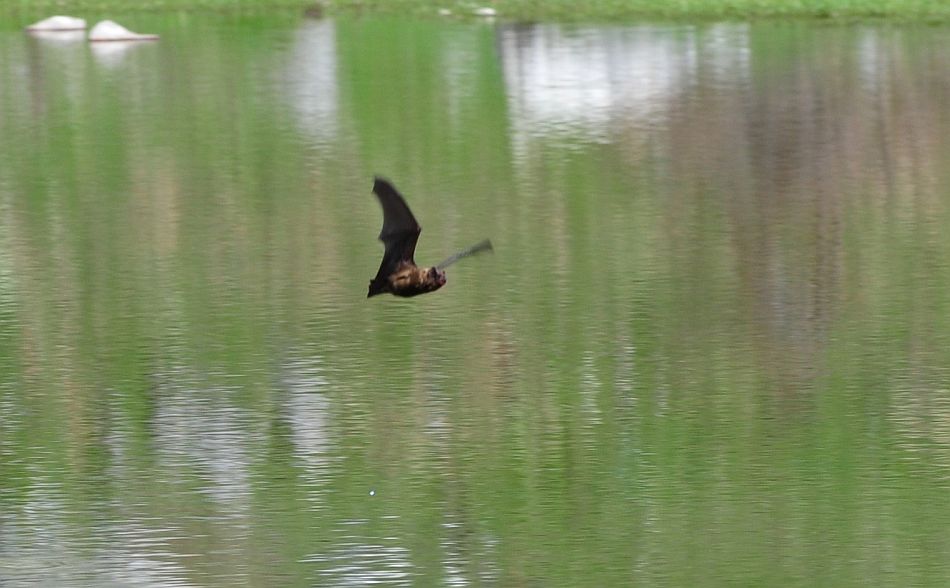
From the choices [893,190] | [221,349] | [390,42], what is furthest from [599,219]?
[390,42]

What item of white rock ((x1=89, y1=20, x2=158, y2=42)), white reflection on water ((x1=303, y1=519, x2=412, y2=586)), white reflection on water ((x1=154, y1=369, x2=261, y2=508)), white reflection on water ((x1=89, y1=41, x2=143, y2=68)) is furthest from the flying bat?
white rock ((x1=89, y1=20, x2=158, y2=42))

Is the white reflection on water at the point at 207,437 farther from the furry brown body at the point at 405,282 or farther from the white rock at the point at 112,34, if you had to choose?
the white rock at the point at 112,34

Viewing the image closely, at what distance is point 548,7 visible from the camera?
3403 cm

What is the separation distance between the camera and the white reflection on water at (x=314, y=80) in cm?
2233

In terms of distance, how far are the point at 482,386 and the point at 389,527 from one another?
8.11 ft

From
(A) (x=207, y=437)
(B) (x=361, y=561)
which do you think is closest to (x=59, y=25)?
(A) (x=207, y=437)

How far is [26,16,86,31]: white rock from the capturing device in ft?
102

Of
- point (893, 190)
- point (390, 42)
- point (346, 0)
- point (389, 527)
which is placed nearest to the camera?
point (389, 527)

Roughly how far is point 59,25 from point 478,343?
20396mm

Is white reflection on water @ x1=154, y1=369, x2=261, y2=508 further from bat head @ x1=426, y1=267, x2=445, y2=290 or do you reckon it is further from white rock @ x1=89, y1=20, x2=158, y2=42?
white rock @ x1=89, y1=20, x2=158, y2=42

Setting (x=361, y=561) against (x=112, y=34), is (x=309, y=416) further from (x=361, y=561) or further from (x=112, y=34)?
(x=112, y=34)

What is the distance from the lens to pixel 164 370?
1196 centimetres

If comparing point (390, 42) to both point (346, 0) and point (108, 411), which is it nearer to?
point (346, 0)

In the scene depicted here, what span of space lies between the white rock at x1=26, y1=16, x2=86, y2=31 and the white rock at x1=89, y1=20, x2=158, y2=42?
3.10 feet
